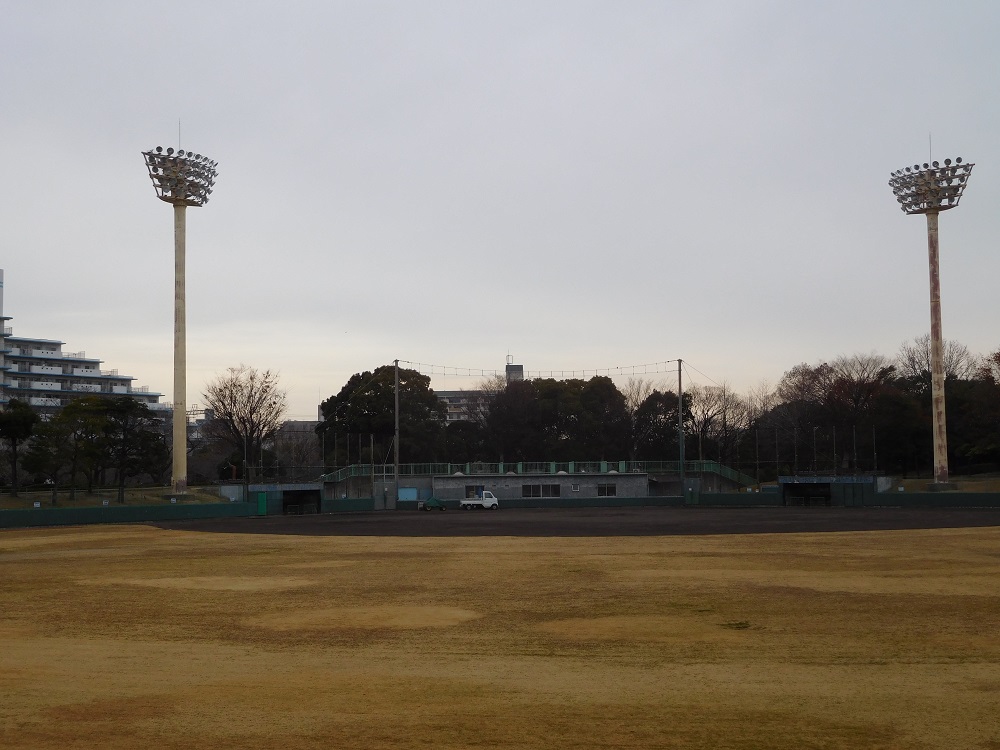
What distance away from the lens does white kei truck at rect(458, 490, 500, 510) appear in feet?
232

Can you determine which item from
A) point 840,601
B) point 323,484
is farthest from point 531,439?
point 840,601

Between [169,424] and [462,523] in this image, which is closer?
[462,523]

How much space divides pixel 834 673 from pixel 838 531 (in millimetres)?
26080

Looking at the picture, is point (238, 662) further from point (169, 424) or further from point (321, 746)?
point (169, 424)

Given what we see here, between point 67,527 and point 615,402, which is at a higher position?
point 615,402

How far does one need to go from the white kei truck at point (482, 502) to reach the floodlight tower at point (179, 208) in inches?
833

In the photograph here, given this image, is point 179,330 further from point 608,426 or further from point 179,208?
point 608,426

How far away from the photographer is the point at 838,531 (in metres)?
35.9

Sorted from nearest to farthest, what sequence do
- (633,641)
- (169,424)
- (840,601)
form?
1. (633,641)
2. (840,601)
3. (169,424)

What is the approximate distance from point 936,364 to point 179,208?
53737 millimetres

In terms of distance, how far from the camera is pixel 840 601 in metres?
17.3

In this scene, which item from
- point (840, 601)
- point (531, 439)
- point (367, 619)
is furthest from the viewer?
point (531, 439)

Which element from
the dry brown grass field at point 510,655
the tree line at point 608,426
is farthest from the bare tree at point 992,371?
the dry brown grass field at point 510,655

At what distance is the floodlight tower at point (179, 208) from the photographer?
62031mm
